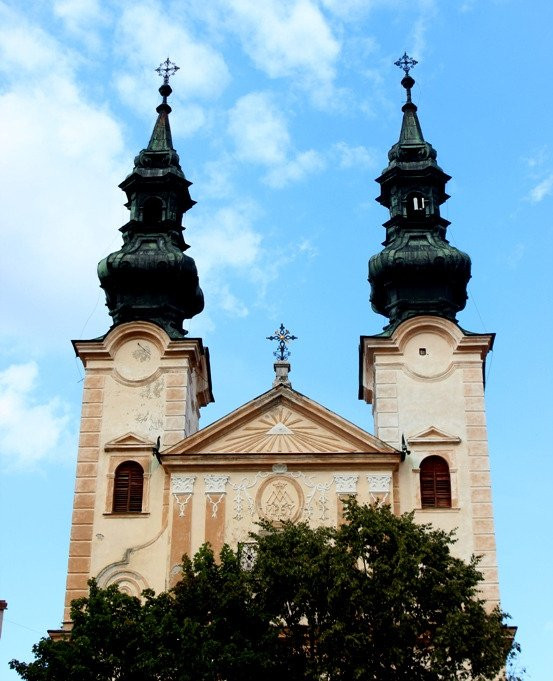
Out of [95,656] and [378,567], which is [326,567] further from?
[95,656]

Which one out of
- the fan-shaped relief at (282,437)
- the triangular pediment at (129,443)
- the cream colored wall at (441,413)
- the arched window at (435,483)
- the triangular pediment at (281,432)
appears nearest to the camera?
the cream colored wall at (441,413)

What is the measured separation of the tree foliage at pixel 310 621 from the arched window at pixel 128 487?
6.47 meters

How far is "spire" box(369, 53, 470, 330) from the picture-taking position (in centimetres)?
3141

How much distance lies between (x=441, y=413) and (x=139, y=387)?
747cm

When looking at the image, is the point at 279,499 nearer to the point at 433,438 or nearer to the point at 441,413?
the point at 433,438

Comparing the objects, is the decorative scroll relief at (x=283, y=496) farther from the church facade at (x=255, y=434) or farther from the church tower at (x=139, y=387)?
the church tower at (x=139, y=387)

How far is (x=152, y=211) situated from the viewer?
33562 millimetres

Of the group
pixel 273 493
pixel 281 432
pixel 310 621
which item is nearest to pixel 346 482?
pixel 273 493

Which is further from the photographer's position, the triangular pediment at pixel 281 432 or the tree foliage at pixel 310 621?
the triangular pediment at pixel 281 432

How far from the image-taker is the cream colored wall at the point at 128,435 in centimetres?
2783

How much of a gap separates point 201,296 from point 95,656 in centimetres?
1369

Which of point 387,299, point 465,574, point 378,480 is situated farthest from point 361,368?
point 465,574

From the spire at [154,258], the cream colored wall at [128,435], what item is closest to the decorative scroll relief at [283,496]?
the cream colored wall at [128,435]

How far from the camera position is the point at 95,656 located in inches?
831
